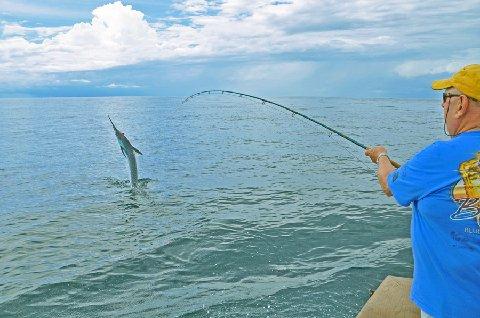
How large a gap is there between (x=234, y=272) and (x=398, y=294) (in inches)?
199

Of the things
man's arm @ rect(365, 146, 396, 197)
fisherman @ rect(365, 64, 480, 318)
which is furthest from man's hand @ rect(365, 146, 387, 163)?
fisherman @ rect(365, 64, 480, 318)

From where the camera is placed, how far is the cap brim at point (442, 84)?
313 centimetres

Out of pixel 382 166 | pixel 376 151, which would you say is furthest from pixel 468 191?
pixel 376 151

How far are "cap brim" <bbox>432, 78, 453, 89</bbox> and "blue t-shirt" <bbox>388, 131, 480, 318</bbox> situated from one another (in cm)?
41

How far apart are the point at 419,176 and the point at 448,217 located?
12.6 inches

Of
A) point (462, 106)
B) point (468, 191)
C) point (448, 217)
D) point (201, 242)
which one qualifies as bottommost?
point (201, 242)

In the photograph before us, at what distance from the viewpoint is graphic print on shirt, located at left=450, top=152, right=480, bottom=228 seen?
2777 mm

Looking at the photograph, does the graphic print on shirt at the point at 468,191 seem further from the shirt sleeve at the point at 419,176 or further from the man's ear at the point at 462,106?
the man's ear at the point at 462,106

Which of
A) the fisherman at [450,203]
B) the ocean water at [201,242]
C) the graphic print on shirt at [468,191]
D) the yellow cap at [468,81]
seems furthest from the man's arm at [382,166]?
the ocean water at [201,242]

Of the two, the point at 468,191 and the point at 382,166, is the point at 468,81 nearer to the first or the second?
the point at 468,191

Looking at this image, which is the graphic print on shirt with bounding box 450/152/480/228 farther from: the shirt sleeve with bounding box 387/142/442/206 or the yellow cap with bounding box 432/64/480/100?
the yellow cap with bounding box 432/64/480/100

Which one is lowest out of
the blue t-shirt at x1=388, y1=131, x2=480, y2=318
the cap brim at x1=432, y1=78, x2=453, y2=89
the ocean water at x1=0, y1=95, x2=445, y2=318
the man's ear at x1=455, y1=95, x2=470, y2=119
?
the ocean water at x1=0, y1=95, x2=445, y2=318

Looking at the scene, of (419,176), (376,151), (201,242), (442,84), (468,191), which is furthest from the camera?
(201,242)

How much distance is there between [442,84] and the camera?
10.6ft
